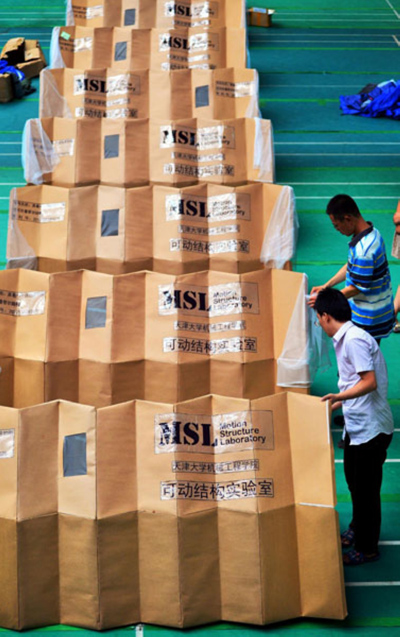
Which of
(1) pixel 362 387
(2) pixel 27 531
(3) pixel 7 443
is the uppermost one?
(1) pixel 362 387

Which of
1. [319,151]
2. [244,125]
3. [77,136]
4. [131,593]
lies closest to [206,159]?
[244,125]

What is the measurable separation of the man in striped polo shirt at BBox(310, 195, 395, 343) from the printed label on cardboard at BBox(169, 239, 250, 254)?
1.14 metres

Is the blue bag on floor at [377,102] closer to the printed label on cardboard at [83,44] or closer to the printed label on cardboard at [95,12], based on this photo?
the printed label on cardboard at [95,12]

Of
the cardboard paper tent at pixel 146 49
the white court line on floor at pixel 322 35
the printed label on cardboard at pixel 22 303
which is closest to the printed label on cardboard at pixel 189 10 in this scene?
the cardboard paper tent at pixel 146 49

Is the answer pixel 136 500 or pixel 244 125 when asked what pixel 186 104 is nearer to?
pixel 244 125

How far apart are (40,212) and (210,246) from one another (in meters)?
1.56

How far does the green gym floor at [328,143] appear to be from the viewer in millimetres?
5262

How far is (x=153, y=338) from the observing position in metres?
6.20

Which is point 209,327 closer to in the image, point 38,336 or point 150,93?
point 38,336

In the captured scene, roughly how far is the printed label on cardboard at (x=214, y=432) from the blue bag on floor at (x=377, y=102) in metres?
8.57

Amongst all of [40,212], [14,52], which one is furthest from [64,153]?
[14,52]

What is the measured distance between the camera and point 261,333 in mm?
6215

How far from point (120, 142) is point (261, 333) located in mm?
3010

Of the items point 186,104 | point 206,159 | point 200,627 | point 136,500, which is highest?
point 186,104
